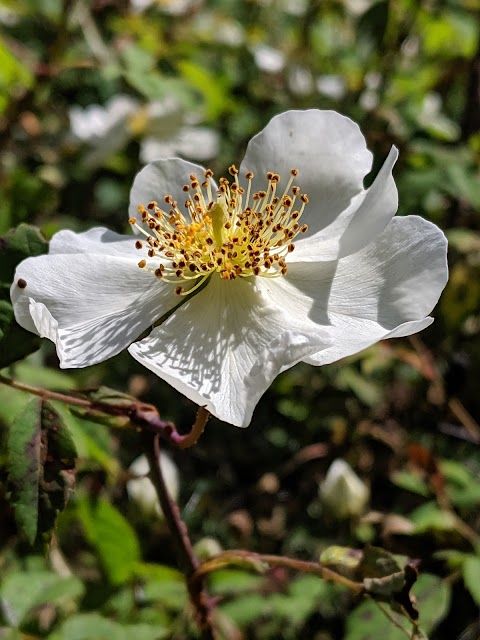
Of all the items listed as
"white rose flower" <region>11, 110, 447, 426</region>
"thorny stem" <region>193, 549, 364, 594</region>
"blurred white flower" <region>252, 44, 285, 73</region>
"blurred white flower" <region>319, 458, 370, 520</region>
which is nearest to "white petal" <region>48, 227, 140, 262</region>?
"white rose flower" <region>11, 110, 447, 426</region>

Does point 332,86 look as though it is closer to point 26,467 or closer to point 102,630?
point 102,630

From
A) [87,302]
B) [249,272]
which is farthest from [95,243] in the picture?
[249,272]

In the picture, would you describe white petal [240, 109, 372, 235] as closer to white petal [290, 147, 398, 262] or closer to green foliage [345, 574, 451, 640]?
white petal [290, 147, 398, 262]

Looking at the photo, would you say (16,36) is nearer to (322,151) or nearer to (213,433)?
(213,433)

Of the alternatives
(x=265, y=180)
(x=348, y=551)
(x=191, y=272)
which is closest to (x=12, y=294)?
(x=191, y=272)

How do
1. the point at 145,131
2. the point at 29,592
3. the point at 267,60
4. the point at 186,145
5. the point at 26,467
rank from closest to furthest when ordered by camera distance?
the point at 26,467, the point at 29,592, the point at 145,131, the point at 186,145, the point at 267,60
